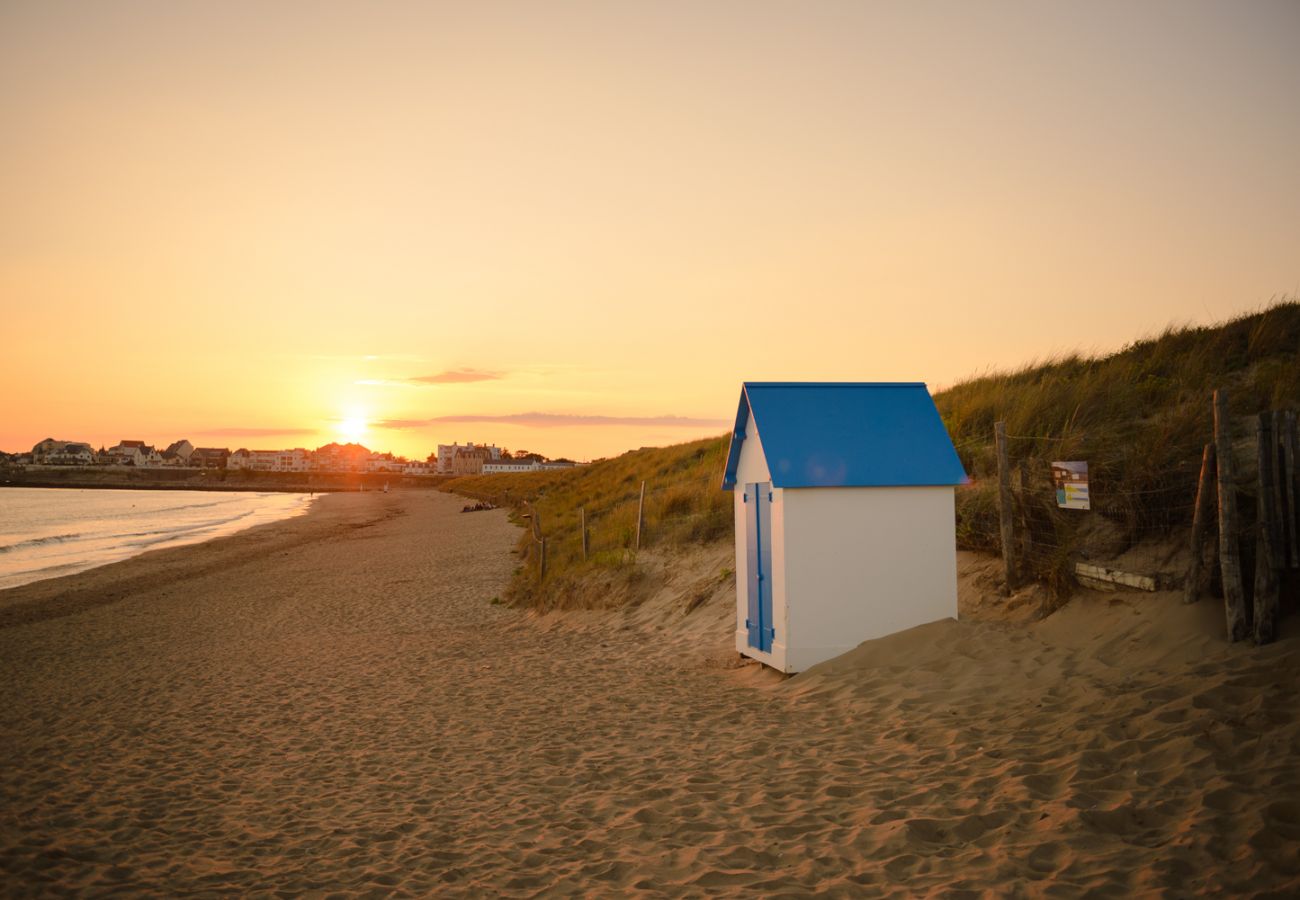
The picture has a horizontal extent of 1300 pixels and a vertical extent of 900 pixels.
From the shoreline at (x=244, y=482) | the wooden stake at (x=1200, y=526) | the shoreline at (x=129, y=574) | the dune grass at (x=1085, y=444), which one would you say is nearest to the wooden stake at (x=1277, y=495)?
the wooden stake at (x=1200, y=526)

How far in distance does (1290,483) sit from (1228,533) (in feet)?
1.99

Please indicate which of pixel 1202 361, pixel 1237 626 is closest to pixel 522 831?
pixel 1237 626

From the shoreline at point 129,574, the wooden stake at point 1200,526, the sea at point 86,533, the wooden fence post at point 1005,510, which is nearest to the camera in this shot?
the wooden stake at point 1200,526

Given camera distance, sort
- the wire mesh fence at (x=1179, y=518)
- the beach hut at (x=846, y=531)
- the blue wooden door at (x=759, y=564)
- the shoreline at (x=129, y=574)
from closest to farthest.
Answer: the wire mesh fence at (x=1179, y=518) < the beach hut at (x=846, y=531) < the blue wooden door at (x=759, y=564) < the shoreline at (x=129, y=574)

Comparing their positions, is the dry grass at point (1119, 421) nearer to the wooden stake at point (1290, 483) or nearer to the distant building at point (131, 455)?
the wooden stake at point (1290, 483)

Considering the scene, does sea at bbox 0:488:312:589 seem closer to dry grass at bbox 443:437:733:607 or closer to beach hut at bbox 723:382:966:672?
dry grass at bbox 443:437:733:607

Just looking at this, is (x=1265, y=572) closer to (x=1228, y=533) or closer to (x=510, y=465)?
(x=1228, y=533)

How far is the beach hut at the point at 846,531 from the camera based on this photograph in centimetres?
902

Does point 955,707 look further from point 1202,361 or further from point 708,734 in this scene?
point 1202,361

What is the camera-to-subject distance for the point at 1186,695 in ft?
19.8

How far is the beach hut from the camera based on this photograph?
29.6 feet

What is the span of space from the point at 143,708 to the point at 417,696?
368 centimetres

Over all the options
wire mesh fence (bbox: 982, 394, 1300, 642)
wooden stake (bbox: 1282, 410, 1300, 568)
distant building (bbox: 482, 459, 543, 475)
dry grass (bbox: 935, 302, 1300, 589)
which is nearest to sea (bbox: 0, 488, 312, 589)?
dry grass (bbox: 935, 302, 1300, 589)

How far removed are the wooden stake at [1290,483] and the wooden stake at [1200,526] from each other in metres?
0.61
